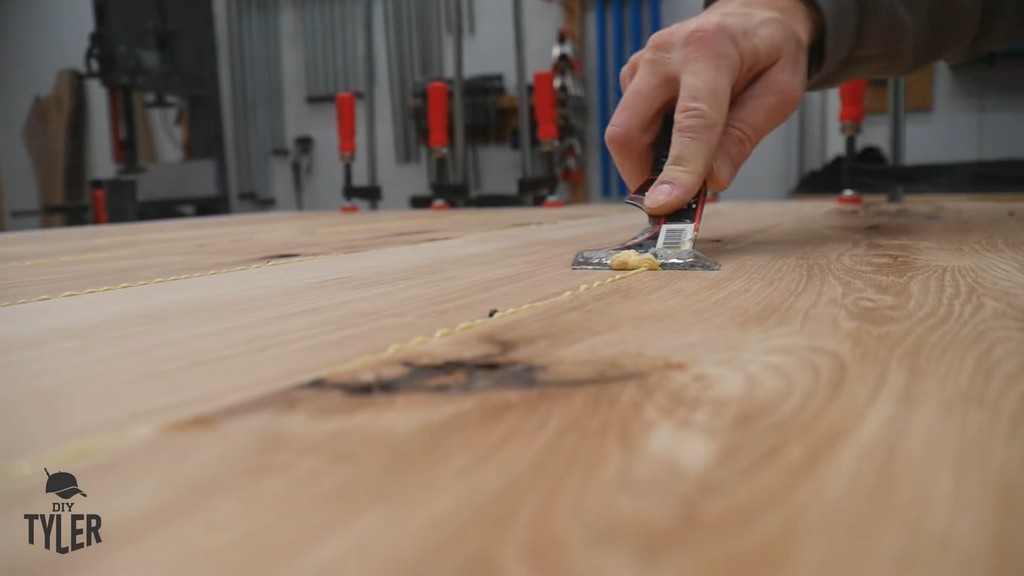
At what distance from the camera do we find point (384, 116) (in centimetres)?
402

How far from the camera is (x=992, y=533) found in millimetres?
184

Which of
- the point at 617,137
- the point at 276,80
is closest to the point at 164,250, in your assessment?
the point at 617,137

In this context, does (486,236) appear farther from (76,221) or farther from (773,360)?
(76,221)

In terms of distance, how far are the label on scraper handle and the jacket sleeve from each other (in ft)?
1.13

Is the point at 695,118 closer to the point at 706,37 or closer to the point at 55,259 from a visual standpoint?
the point at 706,37

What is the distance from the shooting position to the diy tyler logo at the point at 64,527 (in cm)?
20

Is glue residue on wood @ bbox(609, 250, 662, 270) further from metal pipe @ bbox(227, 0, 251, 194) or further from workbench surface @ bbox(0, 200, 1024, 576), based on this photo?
metal pipe @ bbox(227, 0, 251, 194)

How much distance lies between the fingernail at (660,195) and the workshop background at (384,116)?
2.53m

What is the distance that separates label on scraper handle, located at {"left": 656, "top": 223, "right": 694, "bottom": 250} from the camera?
70cm

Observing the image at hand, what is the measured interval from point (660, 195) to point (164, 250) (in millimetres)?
696

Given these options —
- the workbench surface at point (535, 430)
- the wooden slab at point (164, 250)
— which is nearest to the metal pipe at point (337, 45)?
the wooden slab at point (164, 250)

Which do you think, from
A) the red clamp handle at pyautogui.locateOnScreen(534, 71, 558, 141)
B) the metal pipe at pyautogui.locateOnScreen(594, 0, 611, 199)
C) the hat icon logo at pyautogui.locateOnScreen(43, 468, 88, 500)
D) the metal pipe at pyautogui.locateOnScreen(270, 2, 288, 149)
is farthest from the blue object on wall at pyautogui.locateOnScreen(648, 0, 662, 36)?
the hat icon logo at pyautogui.locateOnScreen(43, 468, 88, 500)

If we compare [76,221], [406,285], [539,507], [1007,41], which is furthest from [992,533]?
[76,221]

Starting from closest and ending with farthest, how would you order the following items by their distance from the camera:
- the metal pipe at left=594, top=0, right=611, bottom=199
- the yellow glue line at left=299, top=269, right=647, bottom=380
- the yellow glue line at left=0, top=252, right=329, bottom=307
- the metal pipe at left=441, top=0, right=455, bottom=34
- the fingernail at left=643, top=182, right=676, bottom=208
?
the yellow glue line at left=299, top=269, right=647, bottom=380
the yellow glue line at left=0, top=252, right=329, bottom=307
the fingernail at left=643, top=182, right=676, bottom=208
the metal pipe at left=594, top=0, right=611, bottom=199
the metal pipe at left=441, top=0, right=455, bottom=34
